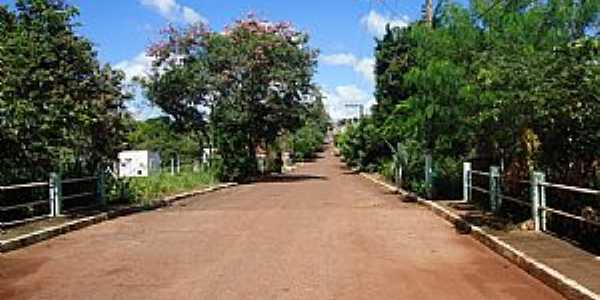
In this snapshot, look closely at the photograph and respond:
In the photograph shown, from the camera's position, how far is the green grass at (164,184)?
2844cm

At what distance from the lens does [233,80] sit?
47125mm

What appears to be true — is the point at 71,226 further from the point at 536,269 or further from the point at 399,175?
the point at 399,175

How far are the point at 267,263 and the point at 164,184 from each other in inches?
875

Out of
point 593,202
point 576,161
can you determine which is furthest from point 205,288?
point 576,161

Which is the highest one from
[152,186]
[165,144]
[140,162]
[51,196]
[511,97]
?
[165,144]

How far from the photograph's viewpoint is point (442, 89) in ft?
75.5

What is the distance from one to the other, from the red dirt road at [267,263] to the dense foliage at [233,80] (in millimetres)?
26885

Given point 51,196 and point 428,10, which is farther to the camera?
point 428,10

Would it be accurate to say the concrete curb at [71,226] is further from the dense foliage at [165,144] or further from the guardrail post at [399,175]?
the dense foliage at [165,144]

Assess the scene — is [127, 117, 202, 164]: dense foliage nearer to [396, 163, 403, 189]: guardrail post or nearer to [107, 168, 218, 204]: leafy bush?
[107, 168, 218, 204]: leafy bush

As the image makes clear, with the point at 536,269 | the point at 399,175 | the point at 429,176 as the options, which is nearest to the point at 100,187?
the point at 429,176

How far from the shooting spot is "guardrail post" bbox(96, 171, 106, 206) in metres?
23.6

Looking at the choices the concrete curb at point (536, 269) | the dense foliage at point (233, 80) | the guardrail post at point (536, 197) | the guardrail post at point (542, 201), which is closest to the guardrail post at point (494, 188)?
the concrete curb at point (536, 269)

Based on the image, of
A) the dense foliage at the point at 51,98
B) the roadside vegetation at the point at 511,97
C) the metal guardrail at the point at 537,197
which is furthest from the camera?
the dense foliage at the point at 51,98
